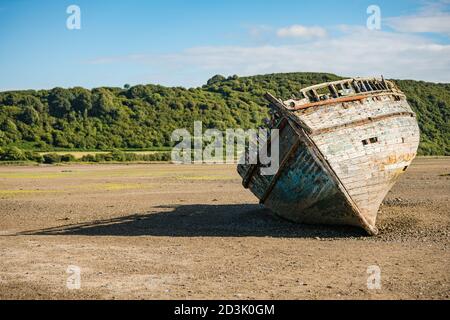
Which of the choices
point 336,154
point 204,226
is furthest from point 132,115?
point 336,154

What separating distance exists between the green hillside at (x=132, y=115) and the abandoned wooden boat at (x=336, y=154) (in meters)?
35.7

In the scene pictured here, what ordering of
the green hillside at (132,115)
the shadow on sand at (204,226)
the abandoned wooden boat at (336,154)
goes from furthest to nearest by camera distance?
the green hillside at (132,115) → the shadow on sand at (204,226) → the abandoned wooden boat at (336,154)

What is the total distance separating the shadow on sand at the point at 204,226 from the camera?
13383mm

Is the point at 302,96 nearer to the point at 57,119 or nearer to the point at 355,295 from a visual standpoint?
the point at 355,295

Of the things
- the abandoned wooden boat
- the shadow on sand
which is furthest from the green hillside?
the abandoned wooden boat

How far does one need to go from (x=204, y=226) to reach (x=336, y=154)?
181 inches

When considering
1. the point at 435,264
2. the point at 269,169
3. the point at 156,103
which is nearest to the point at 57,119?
the point at 156,103

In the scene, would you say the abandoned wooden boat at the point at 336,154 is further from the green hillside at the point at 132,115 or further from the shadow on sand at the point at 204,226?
the green hillside at the point at 132,115

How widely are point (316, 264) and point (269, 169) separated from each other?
362 centimetres

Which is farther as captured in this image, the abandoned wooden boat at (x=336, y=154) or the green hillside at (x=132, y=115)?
the green hillside at (x=132, y=115)

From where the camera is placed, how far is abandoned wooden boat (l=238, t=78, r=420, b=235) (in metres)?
12.0

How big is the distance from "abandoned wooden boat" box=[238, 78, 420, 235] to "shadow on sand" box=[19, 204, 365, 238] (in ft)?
1.41

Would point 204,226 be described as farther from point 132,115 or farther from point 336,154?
point 132,115

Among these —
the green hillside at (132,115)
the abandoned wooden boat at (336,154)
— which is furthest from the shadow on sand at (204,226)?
the green hillside at (132,115)
